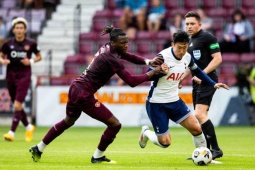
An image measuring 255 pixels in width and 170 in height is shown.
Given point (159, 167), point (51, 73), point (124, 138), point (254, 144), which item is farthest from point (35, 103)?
point (159, 167)

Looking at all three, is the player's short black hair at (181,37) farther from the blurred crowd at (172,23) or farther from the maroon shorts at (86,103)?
the blurred crowd at (172,23)

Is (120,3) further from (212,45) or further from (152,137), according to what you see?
(152,137)

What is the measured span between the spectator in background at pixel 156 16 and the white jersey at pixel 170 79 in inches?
537

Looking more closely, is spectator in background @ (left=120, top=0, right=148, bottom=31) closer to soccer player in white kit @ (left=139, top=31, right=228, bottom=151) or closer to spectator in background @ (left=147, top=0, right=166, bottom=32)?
spectator in background @ (left=147, top=0, right=166, bottom=32)

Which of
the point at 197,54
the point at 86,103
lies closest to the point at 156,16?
the point at 197,54

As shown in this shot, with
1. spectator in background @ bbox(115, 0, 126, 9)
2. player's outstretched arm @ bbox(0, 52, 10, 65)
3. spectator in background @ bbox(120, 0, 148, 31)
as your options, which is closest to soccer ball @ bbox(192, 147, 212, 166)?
player's outstretched arm @ bbox(0, 52, 10, 65)

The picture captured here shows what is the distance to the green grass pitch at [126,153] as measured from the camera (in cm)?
1196

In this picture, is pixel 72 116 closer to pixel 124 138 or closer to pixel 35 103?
pixel 124 138

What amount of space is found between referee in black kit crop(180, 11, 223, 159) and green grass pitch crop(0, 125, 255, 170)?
0.58 meters

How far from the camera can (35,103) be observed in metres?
23.8

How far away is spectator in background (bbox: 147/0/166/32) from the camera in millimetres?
26109

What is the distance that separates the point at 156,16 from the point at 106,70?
46.7ft

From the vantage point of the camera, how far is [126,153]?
14.5m

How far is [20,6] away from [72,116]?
17.0 metres
